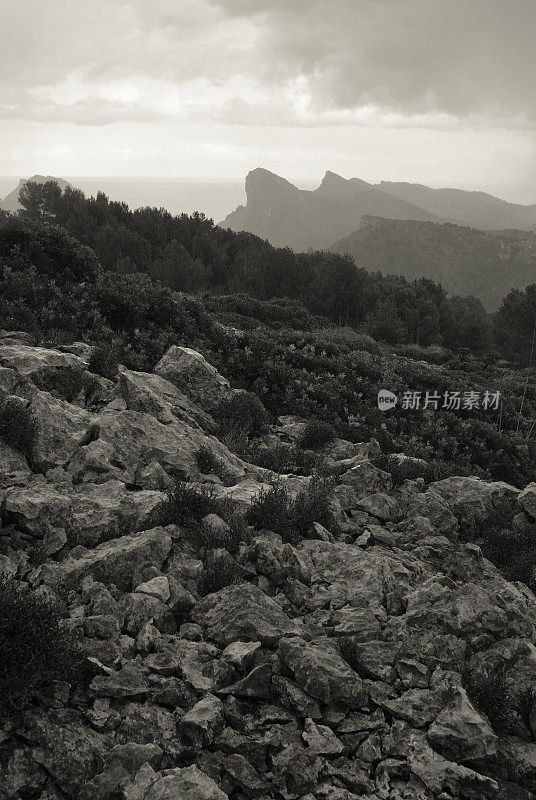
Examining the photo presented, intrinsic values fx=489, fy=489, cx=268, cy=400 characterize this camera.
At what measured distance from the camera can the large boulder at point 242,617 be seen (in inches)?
187

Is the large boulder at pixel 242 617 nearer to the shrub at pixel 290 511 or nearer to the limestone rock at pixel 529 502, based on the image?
the shrub at pixel 290 511

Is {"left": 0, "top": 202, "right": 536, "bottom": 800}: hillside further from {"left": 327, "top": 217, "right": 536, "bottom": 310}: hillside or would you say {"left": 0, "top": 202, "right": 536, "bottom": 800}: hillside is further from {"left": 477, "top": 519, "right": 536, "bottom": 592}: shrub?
{"left": 327, "top": 217, "right": 536, "bottom": 310}: hillside

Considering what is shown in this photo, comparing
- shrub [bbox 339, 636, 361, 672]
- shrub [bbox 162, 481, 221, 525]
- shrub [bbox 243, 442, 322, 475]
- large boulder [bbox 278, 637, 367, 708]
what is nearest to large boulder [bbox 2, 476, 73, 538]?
shrub [bbox 162, 481, 221, 525]

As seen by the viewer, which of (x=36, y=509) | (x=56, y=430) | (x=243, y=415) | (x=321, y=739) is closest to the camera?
(x=321, y=739)

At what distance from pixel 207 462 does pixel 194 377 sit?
3.77m

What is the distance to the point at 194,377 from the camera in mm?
11453

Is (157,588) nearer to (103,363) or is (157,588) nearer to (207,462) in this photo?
(207,462)

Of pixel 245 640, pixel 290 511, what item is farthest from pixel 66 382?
pixel 245 640

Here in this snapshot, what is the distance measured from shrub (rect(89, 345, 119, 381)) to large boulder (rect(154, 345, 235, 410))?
129cm

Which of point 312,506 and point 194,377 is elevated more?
point 194,377

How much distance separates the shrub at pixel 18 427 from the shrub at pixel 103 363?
3.14 m

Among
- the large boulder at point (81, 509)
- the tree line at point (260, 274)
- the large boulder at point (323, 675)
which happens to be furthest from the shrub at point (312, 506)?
the tree line at point (260, 274)

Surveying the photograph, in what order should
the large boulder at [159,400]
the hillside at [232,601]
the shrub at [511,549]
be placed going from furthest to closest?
the large boulder at [159,400]
the shrub at [511,549]
the hillside at [232,601]

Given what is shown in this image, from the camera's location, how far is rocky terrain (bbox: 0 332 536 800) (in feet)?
11.8
